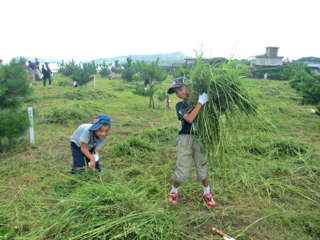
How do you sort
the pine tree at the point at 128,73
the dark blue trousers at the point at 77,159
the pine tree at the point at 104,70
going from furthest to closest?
the pine tree at the point at 104,70 < the pine tree at the point at 128,73 < the dark blue trousers at the point at 77,159

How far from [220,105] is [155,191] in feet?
4.69

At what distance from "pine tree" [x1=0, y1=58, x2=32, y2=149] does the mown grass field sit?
17.7 inches

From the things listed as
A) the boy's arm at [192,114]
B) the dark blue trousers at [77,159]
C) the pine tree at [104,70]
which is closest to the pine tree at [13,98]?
the dark blue trousers at [77,159]

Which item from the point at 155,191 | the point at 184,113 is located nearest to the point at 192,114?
Result: the point at 184,113

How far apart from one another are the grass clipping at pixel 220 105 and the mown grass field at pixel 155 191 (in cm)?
16

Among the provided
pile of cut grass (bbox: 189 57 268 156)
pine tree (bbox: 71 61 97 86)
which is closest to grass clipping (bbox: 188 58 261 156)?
pile of cut grass (bbox: 189 57 268 156)

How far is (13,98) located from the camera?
4.50 m

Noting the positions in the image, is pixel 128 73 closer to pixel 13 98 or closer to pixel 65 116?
pixel 65 116

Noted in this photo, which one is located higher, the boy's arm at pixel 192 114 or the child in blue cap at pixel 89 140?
the boy's arm at pixel 192 114

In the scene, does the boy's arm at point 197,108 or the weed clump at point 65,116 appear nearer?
the boy's arm at point 197,108

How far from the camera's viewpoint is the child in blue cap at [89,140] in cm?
257

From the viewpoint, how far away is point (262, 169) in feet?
11.7

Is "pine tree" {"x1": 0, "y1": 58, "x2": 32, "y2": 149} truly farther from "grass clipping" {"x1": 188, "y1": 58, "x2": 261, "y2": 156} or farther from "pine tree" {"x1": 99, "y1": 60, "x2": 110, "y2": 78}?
"pine tree" {"x1": 99, "y1": 60, "x2": 110, "y2": 78}

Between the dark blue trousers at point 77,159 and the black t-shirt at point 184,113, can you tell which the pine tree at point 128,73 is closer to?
the dark blue trousers at point 77,159
